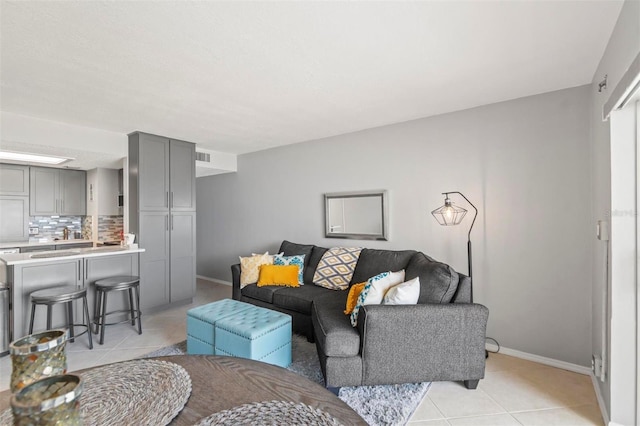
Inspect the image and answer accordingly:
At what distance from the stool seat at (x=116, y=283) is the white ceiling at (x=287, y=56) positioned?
5.91ft

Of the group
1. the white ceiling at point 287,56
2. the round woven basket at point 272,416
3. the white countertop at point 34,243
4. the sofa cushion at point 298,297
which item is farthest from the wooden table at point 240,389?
the white countertop at point 34,243

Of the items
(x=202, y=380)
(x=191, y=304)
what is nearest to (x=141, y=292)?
(x=191, y=304)

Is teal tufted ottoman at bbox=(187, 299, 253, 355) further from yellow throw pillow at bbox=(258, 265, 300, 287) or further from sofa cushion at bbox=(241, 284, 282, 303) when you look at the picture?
yellow throw pillow at bbox=(258, 265, 300, 287)

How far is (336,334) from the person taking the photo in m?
2.21

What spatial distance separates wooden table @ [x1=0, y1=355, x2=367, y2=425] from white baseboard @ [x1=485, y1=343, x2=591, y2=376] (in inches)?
104

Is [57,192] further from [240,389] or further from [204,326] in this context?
[240,389]

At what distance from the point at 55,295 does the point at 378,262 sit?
313 cm

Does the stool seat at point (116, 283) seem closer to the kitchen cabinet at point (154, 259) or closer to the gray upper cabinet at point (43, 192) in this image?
the kitchen cabinet at point (154, 259)

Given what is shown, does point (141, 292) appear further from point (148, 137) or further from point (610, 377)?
point (610, 377)

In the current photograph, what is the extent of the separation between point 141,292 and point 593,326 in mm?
4807

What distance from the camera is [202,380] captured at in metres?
1.10

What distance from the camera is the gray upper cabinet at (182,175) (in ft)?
14.1

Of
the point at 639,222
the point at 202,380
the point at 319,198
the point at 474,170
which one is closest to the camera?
the point at 202,380

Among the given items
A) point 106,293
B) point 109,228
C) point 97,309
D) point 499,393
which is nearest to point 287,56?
point 499,393
